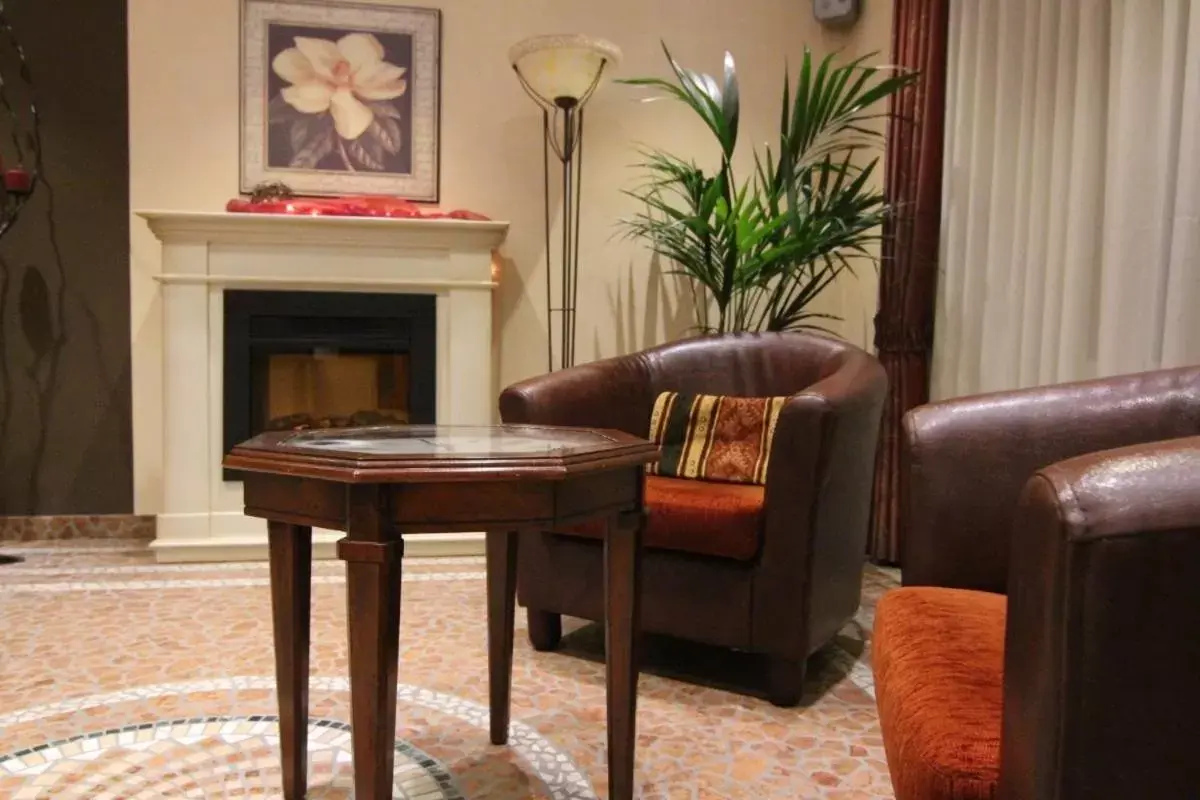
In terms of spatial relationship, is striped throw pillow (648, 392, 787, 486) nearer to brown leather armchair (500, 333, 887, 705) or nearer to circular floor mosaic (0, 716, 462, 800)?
brown leather armchair (500, 333, 887, 705)

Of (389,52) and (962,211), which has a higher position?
(389,52)

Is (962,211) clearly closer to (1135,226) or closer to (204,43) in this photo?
(1135,226)

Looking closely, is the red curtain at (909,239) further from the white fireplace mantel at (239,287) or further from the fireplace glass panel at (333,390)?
the fireplace glass panel at (333,390)

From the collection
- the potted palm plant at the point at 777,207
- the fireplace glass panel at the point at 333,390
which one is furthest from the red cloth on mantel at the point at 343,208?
the potted palm plant at the point at 777,207

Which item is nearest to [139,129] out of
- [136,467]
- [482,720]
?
[136,467]

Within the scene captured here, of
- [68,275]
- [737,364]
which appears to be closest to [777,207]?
[737,364]

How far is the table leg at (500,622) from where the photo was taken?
1708 mm

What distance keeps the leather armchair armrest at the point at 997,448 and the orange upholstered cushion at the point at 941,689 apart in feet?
0.26

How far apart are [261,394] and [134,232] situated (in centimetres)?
87

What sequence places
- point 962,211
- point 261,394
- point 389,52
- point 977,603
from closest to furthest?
1. point 977,603
2. point 962,211
3. point 261,394
4. point 389,52

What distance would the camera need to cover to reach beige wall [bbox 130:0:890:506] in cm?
342

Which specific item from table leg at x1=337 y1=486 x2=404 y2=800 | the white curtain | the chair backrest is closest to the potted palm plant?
the white curtain

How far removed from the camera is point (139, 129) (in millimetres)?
3400

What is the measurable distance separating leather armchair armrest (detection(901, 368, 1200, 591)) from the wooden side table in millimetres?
444
